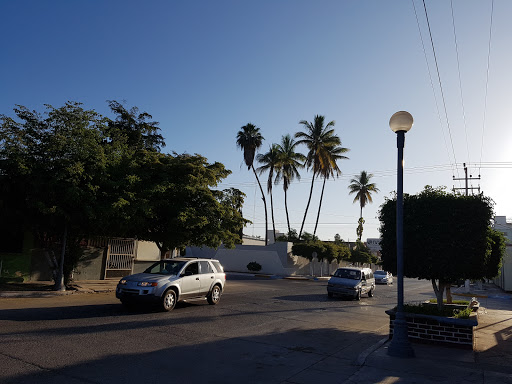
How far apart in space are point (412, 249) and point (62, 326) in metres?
8.86

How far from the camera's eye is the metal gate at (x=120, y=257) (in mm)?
21734

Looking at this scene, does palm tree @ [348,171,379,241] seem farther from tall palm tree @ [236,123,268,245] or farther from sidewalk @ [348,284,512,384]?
sidewalk @ [348,284,512,384]

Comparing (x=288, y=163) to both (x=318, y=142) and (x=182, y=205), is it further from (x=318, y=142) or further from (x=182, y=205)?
(x=182, y=205)

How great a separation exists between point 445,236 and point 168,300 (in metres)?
8.17

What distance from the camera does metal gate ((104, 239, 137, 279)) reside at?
2173cm

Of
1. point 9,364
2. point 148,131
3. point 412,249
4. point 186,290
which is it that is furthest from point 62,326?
point 148,131

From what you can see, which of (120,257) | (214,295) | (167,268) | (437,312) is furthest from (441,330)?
(120,257)

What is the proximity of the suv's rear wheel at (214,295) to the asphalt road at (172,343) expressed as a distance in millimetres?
640

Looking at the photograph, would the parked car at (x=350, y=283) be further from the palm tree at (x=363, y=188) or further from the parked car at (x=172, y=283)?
the palm tree at (x=363, y=188)

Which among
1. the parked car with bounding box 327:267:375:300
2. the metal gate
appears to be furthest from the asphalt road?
the metal gate

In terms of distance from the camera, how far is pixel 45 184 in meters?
14.1

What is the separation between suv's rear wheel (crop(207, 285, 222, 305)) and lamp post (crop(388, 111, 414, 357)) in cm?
762

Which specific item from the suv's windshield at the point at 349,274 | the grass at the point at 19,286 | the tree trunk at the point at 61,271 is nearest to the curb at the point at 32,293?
the tree trunk at the point at 61,271

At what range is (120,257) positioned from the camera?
73.4ft
